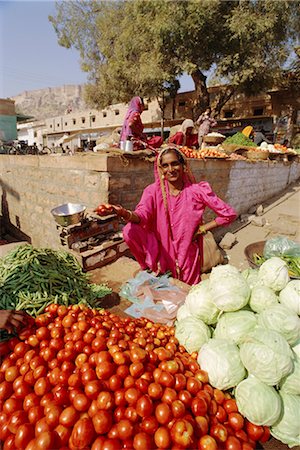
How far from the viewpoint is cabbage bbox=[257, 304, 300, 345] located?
1.41 m

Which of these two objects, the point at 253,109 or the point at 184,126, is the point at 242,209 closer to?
the point at 184,126

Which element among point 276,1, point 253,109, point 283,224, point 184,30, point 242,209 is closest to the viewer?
point 283,224

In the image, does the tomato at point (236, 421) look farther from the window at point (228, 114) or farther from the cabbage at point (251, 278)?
the window at point (228, 114)

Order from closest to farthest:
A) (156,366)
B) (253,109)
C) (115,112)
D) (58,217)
Result: (156,366) → (58,217) → (253,109) → (115,112)

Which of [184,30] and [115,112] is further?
[115,112]

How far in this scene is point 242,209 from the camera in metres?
8.88

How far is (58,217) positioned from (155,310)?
1.76m

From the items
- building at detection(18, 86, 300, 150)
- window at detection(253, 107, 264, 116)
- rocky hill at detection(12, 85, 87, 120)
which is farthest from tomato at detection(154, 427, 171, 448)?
rocky hill at detection(12, 85, 87, 120)

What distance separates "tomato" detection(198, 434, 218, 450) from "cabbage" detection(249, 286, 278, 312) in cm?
74

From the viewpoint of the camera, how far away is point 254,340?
1.37m

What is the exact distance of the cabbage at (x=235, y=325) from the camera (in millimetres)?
1495

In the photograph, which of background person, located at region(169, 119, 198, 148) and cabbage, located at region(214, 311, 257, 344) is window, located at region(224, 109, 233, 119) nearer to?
background person, located at region(169, 119, 198, 148)

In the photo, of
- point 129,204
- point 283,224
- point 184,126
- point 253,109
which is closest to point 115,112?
point 253,109

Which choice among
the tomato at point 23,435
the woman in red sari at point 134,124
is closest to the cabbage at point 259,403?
the tomato at point 23,435
